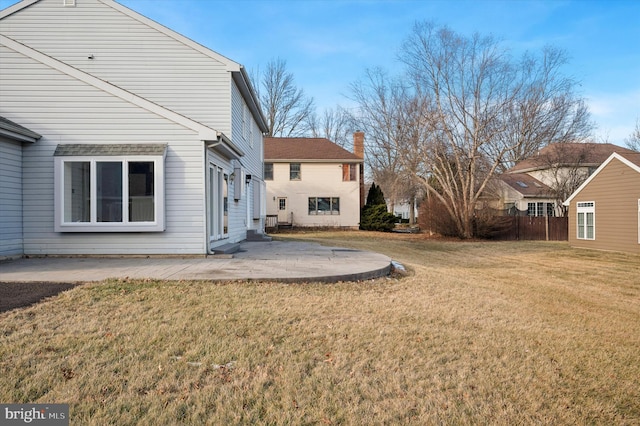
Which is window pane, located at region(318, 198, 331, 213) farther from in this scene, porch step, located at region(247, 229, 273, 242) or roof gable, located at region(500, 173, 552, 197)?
roof gable, located at region(500, 173, 552, 197)

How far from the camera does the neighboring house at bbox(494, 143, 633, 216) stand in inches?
1057

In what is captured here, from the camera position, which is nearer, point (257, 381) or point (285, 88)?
point (257, 381)

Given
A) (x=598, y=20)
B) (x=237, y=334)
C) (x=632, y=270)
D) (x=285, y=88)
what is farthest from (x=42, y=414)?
(x=285, y=88)

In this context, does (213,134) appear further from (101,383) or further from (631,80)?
(631,80)

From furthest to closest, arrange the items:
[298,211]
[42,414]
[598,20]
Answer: [298,211] < [598,20] < [42,414]

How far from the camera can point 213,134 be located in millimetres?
9586

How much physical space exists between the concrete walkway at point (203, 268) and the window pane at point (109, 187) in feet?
3.81

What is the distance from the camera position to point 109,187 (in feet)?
30.8

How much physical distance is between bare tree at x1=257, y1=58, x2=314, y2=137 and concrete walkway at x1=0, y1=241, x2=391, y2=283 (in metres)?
30.9

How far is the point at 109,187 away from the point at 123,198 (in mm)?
409

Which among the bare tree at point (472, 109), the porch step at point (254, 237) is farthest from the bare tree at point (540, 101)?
the porch step at point (254, 237)

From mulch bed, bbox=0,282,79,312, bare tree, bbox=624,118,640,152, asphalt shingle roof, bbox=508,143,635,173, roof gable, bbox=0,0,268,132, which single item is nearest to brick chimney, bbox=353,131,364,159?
asphalt shingle roof, bbox=508,143,635,173

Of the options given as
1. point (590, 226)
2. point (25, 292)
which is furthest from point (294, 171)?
point (25, 292)

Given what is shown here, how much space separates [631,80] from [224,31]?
17616 millimetres
